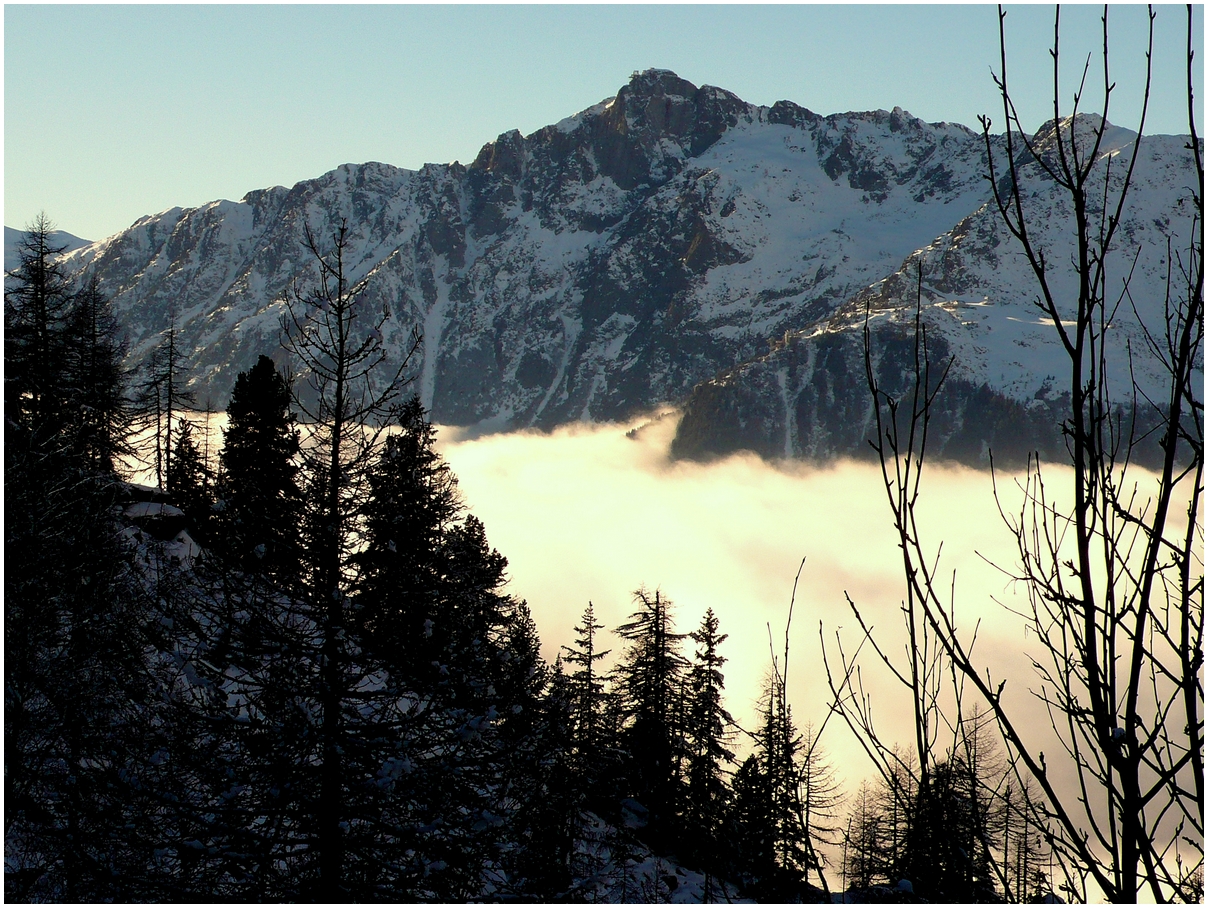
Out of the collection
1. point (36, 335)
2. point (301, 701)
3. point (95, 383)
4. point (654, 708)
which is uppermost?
point (36, 335)

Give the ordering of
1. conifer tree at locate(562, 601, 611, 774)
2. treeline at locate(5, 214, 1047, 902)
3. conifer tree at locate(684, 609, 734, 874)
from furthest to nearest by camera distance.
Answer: conifer tree at locate(684, 609, 734, 874)
conifer tree at locate(562, 601, 611, 774)
treeline at locate(5, 214, 1047, 902)

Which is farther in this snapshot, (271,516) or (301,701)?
(271,516)

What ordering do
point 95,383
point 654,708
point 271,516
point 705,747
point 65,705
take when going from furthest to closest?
point 654,708 → point 95,383 → point 705,747 → point 65,705 → point 271,516

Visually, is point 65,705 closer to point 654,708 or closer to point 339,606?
point 339,606

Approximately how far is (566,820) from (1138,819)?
1860 centimetres

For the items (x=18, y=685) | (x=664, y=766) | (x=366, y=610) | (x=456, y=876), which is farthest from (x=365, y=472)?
(x=664, y=766)

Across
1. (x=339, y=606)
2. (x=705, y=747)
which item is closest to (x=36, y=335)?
(x=339, y=606)

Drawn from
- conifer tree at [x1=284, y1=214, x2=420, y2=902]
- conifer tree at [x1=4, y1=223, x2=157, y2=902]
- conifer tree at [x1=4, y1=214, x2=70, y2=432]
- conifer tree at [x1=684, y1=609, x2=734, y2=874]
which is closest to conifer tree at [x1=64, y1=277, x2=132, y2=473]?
conifer tree at [x1=4, y1=214, x2=70, y2=432]

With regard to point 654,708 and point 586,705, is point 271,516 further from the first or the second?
point 654,708

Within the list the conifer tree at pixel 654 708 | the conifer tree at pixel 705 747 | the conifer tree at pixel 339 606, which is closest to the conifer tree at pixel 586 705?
the conifer tree at pixel 654 708

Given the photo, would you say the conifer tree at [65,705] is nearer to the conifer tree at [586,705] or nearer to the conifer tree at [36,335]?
the conifer tree at [36,335]

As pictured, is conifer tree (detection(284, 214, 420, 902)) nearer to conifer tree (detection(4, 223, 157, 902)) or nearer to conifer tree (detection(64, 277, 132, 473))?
conifer tree (detection(4, 223, 157, 902))

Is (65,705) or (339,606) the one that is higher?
(339,606)

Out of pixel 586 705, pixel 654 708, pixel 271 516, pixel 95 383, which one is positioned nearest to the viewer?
pixel 271 516
